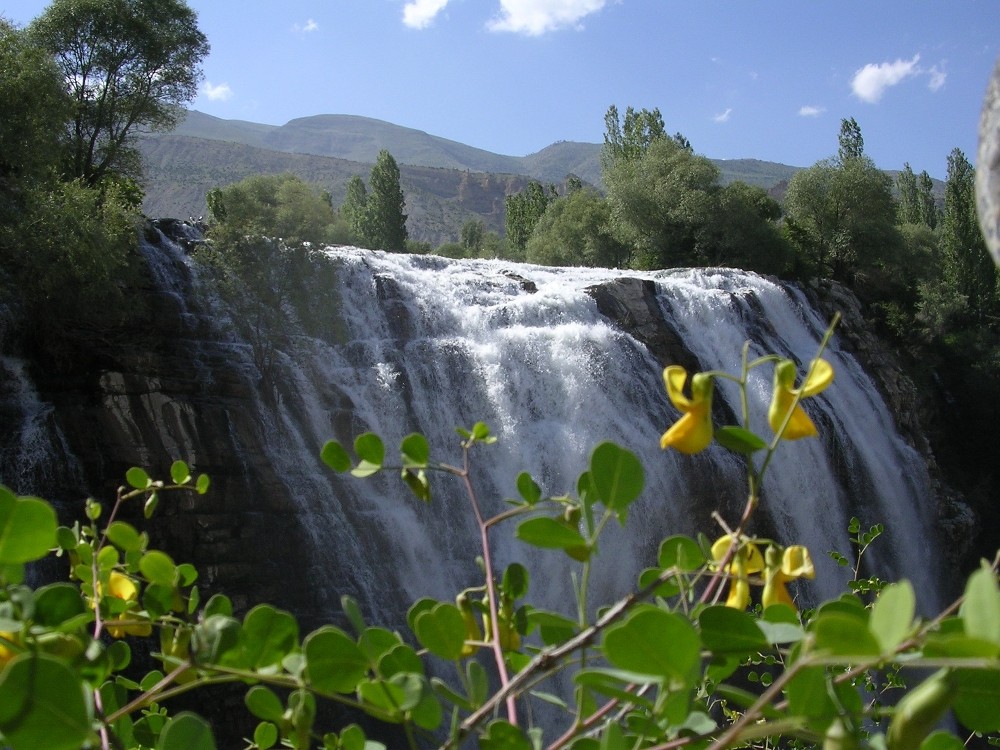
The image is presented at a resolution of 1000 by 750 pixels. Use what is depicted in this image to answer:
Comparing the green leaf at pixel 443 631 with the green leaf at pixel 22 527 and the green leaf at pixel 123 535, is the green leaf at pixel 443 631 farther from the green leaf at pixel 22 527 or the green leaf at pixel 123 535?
Result: the green leaf at pixel 123 535

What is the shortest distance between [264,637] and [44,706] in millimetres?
235

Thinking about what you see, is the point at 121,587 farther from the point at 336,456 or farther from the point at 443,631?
the point at 443,631

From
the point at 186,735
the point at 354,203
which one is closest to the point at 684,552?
the point at 186,735

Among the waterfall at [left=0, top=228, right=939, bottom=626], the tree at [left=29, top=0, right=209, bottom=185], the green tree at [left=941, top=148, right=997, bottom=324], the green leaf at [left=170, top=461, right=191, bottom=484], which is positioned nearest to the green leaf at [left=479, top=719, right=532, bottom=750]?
the green leaf at [left=170, top=461, right=191, bottom=484]

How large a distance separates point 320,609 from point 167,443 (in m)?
2.07

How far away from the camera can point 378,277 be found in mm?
11227

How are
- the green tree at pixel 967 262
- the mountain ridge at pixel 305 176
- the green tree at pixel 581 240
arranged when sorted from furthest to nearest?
the mountain ridge at pixel 305 176 < the green tree at pixel 581 240 < the green tree at pixel 967 262

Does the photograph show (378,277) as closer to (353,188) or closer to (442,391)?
(442,391)

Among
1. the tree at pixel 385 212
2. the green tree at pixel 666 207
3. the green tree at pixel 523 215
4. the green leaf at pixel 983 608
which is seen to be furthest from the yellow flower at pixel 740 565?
the tree at pixel 385 212

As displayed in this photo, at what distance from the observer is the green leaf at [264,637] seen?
71 cm

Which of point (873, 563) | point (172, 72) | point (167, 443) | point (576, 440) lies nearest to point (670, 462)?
point (576, 440)

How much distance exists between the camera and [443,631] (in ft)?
2.44

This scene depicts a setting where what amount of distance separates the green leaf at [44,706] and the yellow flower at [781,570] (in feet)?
2.10

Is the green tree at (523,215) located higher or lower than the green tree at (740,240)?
higher
